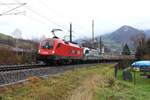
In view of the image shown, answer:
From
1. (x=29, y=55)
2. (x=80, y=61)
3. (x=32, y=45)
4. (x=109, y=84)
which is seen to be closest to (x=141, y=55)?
(x=32, y=45)

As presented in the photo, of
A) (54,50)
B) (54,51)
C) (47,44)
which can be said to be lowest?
(54,51)

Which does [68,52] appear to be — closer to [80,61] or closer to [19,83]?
[80,61]

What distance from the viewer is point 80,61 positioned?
63000 millimetres

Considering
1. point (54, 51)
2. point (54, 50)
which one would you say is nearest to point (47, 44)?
point (54, 50)

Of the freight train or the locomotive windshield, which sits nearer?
the freight train

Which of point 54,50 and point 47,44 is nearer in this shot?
point 54,50

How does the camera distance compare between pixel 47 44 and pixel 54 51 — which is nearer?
pixel 54 51

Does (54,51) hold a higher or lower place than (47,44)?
lower

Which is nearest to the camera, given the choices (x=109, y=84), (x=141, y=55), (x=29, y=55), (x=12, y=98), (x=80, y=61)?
(x=12, y=98)

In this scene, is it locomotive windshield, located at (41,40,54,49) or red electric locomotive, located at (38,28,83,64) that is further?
locomotive windshield, located at (41,40,54,49)

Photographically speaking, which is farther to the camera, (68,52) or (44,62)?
(68,52)

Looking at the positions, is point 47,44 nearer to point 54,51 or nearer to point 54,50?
point 54,50

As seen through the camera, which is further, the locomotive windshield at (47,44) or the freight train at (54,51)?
the locomotive windshield at (47,44)

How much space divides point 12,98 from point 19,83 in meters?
4.42
